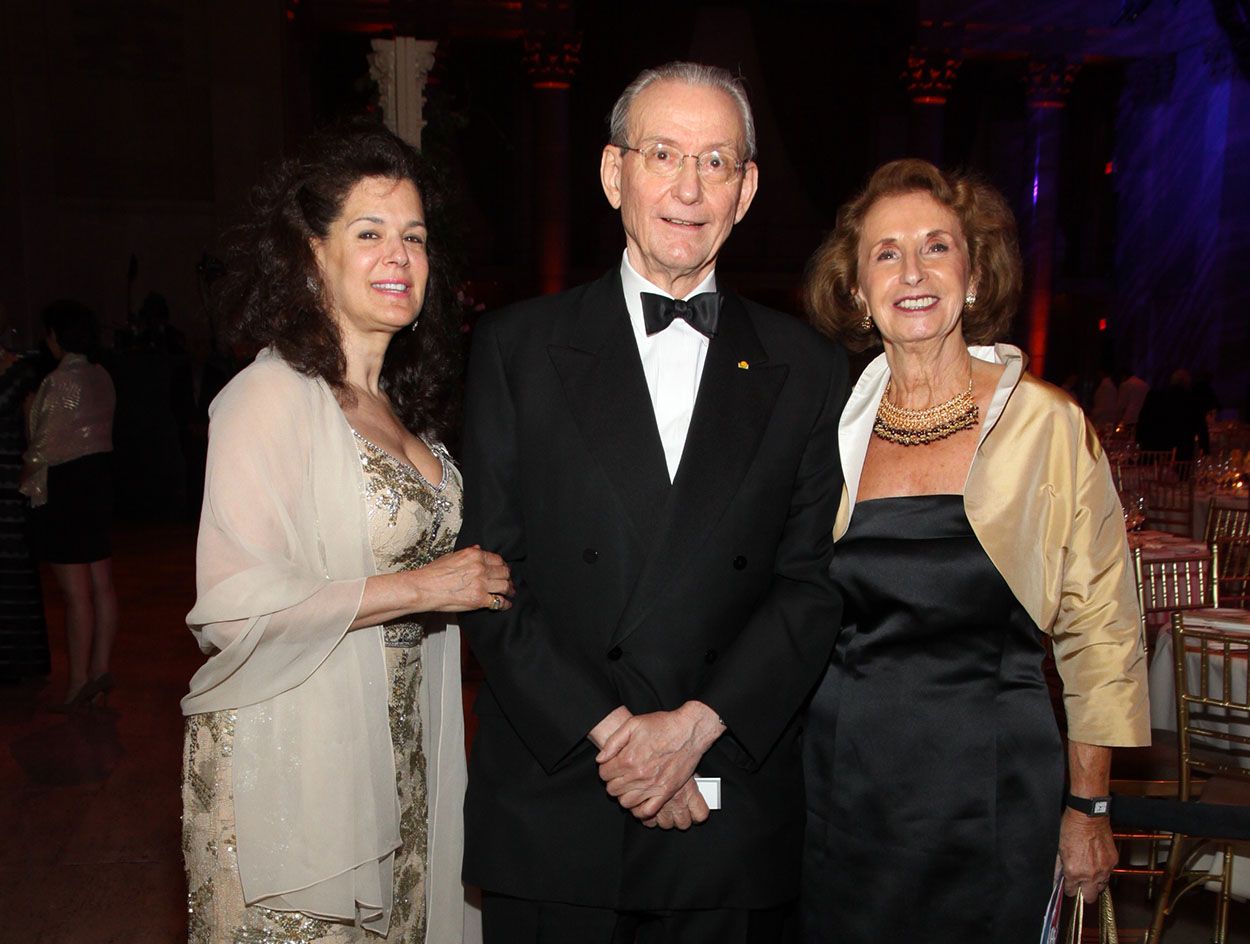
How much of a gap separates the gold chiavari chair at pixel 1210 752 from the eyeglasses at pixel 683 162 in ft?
6.86

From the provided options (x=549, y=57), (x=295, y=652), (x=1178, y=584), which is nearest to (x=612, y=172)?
(x=295, y=652)

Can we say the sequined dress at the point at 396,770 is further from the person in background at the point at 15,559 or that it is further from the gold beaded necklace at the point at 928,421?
the person in background at the point at 15,559

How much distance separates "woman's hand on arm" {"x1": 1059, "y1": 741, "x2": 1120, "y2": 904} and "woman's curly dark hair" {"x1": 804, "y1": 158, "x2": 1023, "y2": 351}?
89 centimetres

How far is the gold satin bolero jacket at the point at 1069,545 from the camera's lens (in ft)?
6.57

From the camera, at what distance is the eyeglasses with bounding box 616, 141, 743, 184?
1936 mm

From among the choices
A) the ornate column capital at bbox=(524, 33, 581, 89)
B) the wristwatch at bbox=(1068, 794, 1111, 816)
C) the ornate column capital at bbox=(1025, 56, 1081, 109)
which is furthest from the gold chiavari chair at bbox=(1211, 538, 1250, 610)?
the ornate column capital at bbox=(1025, 56, 1081, 109)

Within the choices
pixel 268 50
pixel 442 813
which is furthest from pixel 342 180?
pixel 268 50

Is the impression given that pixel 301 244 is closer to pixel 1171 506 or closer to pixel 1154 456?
pixel 1171 506

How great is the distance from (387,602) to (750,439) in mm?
794

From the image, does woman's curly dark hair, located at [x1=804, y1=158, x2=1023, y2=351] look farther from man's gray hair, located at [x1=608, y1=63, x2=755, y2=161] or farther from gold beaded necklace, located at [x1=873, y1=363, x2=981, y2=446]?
man's gray hair, located at [x1=608, y1=63, x2=755, y2=161]

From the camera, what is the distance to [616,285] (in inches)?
80.0

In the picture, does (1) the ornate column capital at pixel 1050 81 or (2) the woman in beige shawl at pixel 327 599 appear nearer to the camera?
(2) the woman in beige shawl at pixel 327 599

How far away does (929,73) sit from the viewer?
17.1m

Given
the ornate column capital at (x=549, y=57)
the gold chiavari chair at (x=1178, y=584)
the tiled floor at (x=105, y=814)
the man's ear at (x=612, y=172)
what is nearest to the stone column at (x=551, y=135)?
the ornate column capital at (x=549, y=57)
